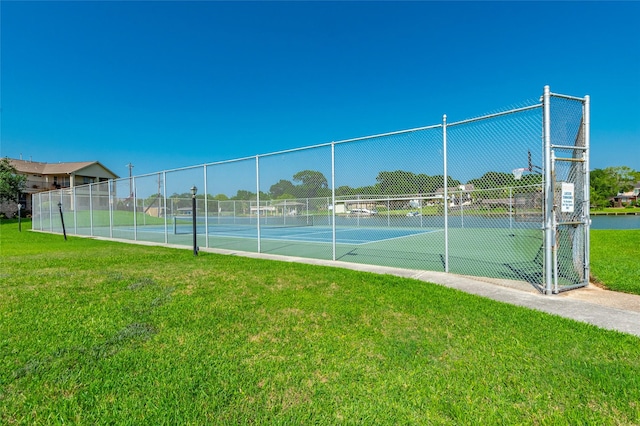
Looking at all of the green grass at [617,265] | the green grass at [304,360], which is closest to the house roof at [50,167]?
the green grass at [304,360]

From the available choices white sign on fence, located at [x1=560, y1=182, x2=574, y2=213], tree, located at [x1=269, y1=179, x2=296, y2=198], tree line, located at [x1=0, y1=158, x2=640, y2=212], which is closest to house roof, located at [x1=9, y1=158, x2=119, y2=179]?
tree line, located at [x1=0, y1=158, x2=640, y2=212]

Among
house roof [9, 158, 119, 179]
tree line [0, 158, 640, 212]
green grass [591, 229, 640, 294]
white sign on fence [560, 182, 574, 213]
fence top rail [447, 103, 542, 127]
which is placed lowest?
green grass [591, 229, 640, 294]

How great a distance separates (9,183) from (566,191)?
1952 inches

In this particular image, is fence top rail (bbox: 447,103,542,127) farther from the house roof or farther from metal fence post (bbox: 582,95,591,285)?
the house roof

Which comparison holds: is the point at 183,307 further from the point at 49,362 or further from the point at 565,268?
the point at 565,268

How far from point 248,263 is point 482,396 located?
18.3 ft

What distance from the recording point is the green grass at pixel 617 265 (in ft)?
15.9

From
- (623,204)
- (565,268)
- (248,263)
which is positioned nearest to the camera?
(565,268)

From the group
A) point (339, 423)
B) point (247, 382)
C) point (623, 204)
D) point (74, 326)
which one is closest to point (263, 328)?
point (247, 382)

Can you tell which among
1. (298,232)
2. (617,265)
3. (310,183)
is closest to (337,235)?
(298,232)

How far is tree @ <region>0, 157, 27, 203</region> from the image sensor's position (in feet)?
117

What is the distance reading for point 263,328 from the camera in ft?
10.9

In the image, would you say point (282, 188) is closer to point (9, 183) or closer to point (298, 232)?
point (298, 232)

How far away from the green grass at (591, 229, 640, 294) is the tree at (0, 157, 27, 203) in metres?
48.7
